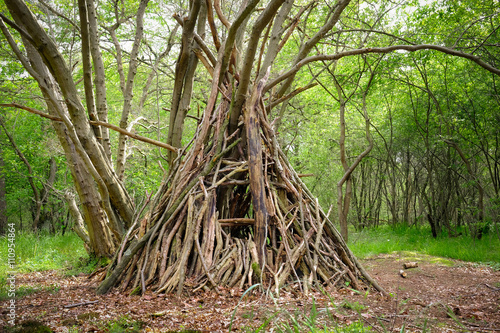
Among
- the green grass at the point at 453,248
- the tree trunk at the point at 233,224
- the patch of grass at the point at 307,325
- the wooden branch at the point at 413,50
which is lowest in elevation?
the green grass at the point at 453,248

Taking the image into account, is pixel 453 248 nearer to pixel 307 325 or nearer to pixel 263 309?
pixel 263 309

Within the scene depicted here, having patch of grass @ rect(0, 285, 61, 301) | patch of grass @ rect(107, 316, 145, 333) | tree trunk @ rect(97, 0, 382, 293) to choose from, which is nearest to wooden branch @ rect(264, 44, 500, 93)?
Answer: tree trunk @ rect(97, 0, 382, 293)

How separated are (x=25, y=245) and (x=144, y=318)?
5.91m

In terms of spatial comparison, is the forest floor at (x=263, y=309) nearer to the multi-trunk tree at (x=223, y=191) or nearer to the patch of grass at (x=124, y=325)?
the patch of grass at (x=124, y=325)

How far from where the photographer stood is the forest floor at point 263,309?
7.03 ft

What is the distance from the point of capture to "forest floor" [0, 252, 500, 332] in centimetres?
214

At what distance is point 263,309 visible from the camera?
7.38 ft

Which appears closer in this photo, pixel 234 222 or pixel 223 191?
pixel 234 222

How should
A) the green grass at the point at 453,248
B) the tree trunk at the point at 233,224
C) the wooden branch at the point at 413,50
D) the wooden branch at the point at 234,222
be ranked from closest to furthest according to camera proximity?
the wooden branch at the point at 413,50 → the tree trunk at the point at 233,224 → the wooden branch at the point at 234,222 → the green grass at the point at 453,248

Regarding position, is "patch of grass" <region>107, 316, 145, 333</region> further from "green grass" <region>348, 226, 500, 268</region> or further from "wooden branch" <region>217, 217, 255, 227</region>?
"green grass" <region>348, 226, 500, 268</region>

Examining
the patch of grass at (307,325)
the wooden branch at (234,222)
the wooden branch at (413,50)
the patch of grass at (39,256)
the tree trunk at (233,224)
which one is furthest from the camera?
the patch of grass at (39,256)

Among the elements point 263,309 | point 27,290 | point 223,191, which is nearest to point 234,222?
point 223,191

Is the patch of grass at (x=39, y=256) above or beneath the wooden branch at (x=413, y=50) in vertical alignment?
beneath

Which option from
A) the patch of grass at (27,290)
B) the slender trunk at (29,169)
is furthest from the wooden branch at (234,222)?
the slender trunk at (29,169)
